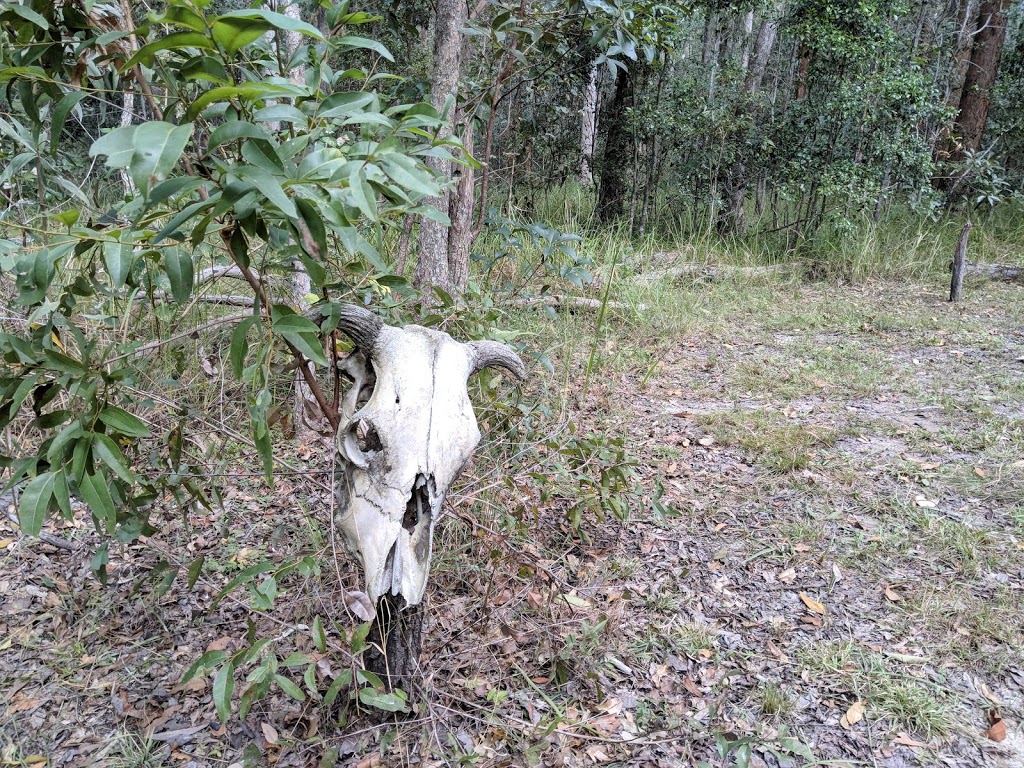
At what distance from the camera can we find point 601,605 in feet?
8.71

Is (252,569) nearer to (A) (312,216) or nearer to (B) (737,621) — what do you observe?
(A) (312,216)

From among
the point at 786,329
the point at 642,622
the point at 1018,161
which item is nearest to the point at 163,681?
the point at 642,622

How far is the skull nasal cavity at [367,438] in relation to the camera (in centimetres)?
173

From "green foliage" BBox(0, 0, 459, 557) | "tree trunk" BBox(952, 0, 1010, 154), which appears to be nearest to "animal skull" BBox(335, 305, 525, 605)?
"green foliage" BBox(0, 0, 459, 557)

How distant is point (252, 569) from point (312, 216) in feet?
3.31

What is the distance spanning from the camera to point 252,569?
5.66 ft

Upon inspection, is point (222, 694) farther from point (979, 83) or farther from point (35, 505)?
point (979, 83)

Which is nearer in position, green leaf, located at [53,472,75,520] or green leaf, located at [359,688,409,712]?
green leaf, located at [53,472,75,520]

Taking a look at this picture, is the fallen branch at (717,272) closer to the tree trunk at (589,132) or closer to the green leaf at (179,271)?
the tree trunk at (589,132)

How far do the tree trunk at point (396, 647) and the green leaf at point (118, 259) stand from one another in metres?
1.08

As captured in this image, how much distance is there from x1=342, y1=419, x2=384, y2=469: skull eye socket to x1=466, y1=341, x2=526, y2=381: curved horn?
0.38 metres

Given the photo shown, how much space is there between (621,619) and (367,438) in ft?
4.53

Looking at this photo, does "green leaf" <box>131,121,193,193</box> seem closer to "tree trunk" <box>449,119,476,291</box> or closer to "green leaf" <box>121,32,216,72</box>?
"green leaf" <box>121,32,216,72</box>

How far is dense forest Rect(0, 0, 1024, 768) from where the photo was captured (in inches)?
55.7
